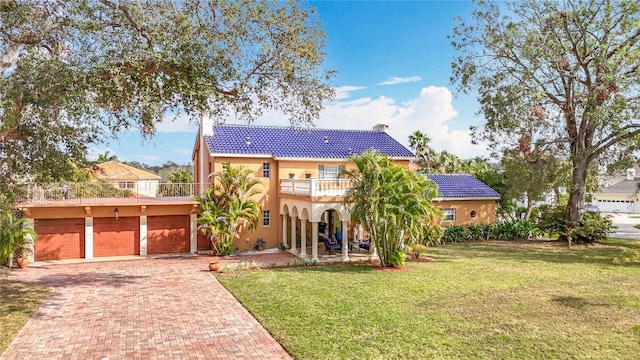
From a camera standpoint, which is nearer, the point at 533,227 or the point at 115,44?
the point at 115,44

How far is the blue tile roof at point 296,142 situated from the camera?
24.9 metres

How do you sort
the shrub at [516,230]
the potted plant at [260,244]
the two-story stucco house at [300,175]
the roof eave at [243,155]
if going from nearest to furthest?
the two-story stucco house at [300,175] < the roof eave at [243,155] < the potted plant at [260,244] < the shrub at [516,230]

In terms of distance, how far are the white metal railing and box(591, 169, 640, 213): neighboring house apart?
204 feet

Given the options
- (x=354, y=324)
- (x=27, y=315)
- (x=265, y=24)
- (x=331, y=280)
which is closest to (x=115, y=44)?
(x=265, y=24)

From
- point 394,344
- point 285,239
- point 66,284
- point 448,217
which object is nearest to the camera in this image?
point 394,344

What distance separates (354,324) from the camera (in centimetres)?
1138

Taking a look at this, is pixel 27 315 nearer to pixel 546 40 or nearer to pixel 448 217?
pixel 448 217

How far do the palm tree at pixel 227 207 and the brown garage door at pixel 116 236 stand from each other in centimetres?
380

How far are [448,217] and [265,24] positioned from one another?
69.6 feet

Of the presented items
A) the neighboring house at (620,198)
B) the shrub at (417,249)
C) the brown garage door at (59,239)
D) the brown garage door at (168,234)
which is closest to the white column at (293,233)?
the brown garage door at (168,234)

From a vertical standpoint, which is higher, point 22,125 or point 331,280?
point 22,125

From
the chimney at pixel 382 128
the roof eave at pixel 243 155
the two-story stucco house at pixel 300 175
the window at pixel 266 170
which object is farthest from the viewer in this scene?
the chimney at pixel 382 128

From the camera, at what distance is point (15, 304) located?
44.1ft

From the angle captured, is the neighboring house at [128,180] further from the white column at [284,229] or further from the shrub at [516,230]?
the shrub at [516,230]
